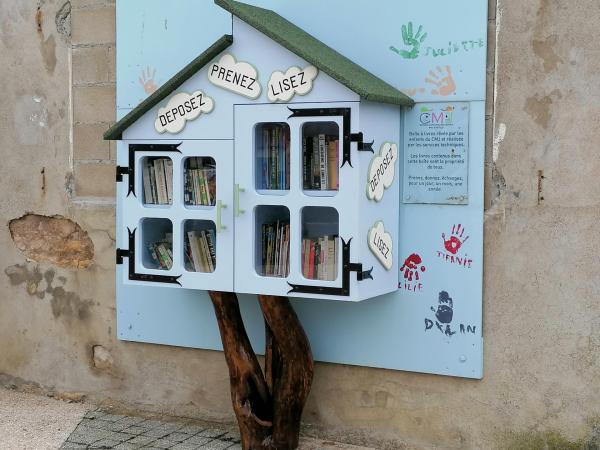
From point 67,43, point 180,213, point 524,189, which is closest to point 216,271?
point 180,213

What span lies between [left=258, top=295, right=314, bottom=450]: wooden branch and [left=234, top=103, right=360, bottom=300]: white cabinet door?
0.23 meters

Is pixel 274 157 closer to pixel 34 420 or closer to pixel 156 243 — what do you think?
pixel 156 243

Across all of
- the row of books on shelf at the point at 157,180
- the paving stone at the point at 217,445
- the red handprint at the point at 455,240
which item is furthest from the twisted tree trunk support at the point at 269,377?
the red handprint at the point at 455,240

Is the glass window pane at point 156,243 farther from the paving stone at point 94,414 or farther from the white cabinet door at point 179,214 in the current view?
the paving stone at point 94,414

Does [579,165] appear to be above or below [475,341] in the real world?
above

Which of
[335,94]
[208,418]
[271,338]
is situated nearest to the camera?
[335,94]

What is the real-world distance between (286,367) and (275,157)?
102 cm

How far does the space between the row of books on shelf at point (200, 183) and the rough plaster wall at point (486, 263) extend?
1037 mm

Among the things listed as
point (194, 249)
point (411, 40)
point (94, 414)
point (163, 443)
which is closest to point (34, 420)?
point (94, 414)

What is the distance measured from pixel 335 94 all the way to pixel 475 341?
1.31 metres

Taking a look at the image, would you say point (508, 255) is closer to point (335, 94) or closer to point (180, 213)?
point (335, 94)

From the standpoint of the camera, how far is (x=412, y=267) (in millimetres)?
4336

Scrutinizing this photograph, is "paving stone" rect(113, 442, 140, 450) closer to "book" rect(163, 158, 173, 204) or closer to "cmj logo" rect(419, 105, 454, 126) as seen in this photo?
"book" rect(163, 158, 173, 204)

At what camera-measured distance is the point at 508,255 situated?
13.6ft
